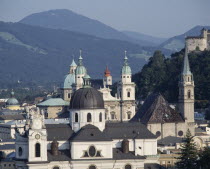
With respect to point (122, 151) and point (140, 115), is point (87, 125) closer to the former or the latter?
point (122, 151)

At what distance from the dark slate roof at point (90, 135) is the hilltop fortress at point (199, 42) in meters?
84.8

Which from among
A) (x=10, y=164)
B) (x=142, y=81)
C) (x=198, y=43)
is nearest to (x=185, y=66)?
(x=10, y=164)

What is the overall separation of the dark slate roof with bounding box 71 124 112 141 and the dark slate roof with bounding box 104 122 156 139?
1.38 meters

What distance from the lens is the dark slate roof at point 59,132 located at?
84938mm

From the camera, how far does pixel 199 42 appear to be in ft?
570

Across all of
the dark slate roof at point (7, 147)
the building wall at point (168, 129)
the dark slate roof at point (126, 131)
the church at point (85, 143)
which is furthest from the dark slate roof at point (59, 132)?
the building wall at point (168, 129)

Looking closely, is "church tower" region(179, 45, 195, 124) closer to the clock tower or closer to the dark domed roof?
the dark domed roof

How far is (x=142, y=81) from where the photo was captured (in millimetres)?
161250

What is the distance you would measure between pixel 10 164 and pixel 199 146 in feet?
55.7

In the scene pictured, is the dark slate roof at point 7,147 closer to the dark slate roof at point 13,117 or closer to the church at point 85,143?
the church at point 85,143

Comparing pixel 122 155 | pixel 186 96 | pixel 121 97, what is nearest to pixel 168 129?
pixel 186 96

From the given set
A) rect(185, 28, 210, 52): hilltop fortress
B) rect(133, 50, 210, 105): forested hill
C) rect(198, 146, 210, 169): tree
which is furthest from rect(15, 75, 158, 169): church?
rect(185, 28, 210, 52): hilltop fortress

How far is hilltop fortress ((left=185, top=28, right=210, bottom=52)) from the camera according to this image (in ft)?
563

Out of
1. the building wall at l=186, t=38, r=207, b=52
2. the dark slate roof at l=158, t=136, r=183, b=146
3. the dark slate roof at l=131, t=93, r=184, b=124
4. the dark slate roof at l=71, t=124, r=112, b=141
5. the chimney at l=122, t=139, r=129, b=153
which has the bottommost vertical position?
the chimney at l=122, t=139, r=129, b=153
